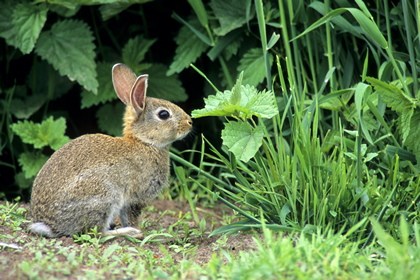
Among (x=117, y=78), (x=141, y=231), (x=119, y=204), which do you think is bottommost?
(x=141, y=231)

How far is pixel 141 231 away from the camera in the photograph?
4266 mm

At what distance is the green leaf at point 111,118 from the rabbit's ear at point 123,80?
2.90 feet

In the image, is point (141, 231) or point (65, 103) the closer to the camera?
point (141, 231)

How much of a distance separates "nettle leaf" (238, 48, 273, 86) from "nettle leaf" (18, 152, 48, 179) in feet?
6.29

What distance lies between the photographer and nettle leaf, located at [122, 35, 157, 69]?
5445mm

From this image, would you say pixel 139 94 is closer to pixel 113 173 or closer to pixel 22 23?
pixel 113 173

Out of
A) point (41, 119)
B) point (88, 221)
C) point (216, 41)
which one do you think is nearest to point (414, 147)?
point (216, 41)

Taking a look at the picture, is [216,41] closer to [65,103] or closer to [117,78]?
[117,78]

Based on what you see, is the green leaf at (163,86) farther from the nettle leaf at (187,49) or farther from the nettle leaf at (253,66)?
the nettle leaf at (253,66)

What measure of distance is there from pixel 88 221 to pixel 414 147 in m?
2.22

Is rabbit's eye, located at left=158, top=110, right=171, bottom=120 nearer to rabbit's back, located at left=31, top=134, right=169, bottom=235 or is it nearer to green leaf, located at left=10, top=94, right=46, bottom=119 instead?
rabbit's back, located at left=31, top=134, right=169, bottom=235

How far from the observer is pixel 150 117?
4547 mm

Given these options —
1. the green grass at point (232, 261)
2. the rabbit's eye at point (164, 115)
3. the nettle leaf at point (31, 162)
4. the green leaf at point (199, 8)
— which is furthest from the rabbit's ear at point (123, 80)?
the green grass at point (232, 261)

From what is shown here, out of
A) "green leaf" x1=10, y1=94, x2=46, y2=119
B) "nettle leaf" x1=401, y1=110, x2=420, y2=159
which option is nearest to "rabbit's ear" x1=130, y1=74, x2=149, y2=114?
"green leaf" x1=10, y1=94, x2=46, y2=119
